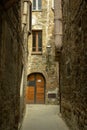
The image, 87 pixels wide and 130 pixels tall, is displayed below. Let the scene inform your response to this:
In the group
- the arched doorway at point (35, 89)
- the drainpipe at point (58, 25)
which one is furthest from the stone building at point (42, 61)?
the drainpipe at point (58, 25)

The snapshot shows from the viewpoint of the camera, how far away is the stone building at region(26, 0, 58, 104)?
20688mm

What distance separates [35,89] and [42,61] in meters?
2.12

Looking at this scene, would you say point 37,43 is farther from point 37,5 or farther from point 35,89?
point 35,89

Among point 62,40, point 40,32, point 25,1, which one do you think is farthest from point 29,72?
point 62,40

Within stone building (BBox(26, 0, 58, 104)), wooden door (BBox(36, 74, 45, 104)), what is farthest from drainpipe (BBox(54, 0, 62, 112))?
wooden door (BBox(36, 74, 45, 104))

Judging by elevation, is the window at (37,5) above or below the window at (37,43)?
above

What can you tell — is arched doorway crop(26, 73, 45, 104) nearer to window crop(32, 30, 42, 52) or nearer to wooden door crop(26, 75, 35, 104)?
wooden door crop(26, 75, 35, 104)

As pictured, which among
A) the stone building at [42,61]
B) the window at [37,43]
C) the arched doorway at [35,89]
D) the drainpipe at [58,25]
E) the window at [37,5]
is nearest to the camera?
the drainpipe at [58,25]

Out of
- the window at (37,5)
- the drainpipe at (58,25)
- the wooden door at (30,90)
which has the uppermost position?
the window at (37,5)

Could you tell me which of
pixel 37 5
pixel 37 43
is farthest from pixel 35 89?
pixel 37 5

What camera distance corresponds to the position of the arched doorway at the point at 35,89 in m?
20.8

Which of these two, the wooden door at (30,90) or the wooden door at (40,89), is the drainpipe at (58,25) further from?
the wooden door at (30,90)

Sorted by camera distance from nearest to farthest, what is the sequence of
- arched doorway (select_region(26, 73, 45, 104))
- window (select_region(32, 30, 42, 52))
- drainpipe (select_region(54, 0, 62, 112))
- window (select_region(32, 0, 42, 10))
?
drainpipe (select_region(54, 0, 62, 112)) → arched doorway (select_region(26, 73, 45, 104)) → window (select_region(32, 30, 42, 52)) → window (select_region(32, 0, 42, 10))

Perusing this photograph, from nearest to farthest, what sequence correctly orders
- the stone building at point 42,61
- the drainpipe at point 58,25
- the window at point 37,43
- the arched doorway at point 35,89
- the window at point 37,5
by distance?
the drainpipe at point 58,25
the stone building at point 42,61
the arched doorway at point 35,89
the window at point 37,43
the window at point 37,5
